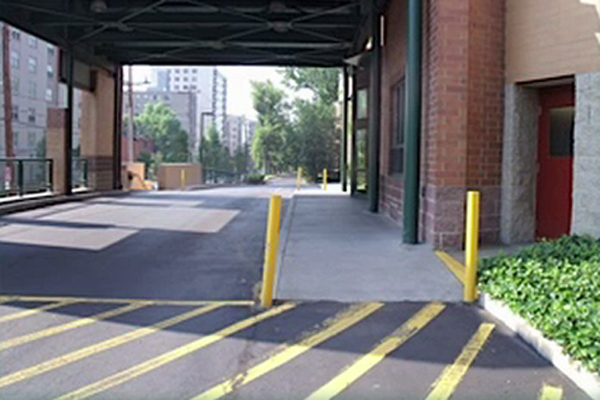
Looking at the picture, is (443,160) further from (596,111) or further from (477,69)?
(596,111)

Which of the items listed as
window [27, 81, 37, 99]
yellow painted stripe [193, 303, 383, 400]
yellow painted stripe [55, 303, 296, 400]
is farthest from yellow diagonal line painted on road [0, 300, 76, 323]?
window [27, 81, 37, 99]

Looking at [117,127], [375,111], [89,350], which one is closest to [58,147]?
[117,127]

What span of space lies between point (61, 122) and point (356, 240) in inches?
536

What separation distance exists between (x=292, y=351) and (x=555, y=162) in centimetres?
609

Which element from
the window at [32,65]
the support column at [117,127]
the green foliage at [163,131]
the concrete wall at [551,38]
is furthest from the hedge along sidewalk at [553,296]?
the green foliage at [163,131]

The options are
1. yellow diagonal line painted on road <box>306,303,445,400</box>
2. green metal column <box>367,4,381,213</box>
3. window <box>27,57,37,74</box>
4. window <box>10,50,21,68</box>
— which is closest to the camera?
yellow diagonal line painted on road <box>306,303,445,400</box>

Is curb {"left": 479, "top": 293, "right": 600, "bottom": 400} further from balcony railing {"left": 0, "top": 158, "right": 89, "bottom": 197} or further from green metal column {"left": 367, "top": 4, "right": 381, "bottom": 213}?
balcony railing {"left": 0, "top": 158, "right": 89, "bottom": 197}

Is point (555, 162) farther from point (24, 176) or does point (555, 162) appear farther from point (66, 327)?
point (24, 176)

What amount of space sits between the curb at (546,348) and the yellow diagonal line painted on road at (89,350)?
2817 millimetres

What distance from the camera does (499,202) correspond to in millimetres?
9562

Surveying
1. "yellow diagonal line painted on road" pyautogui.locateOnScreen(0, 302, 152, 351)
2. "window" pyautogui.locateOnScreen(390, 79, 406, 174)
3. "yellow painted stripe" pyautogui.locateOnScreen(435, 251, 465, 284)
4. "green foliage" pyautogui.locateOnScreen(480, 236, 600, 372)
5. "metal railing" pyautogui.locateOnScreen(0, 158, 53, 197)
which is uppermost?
"window" pyautogui.locateOnScreen(390, 79, 406, 174)

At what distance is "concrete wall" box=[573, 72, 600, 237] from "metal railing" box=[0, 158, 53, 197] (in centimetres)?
1384

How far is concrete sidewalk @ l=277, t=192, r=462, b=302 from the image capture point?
669 centimetres

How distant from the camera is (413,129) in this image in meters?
9.44
